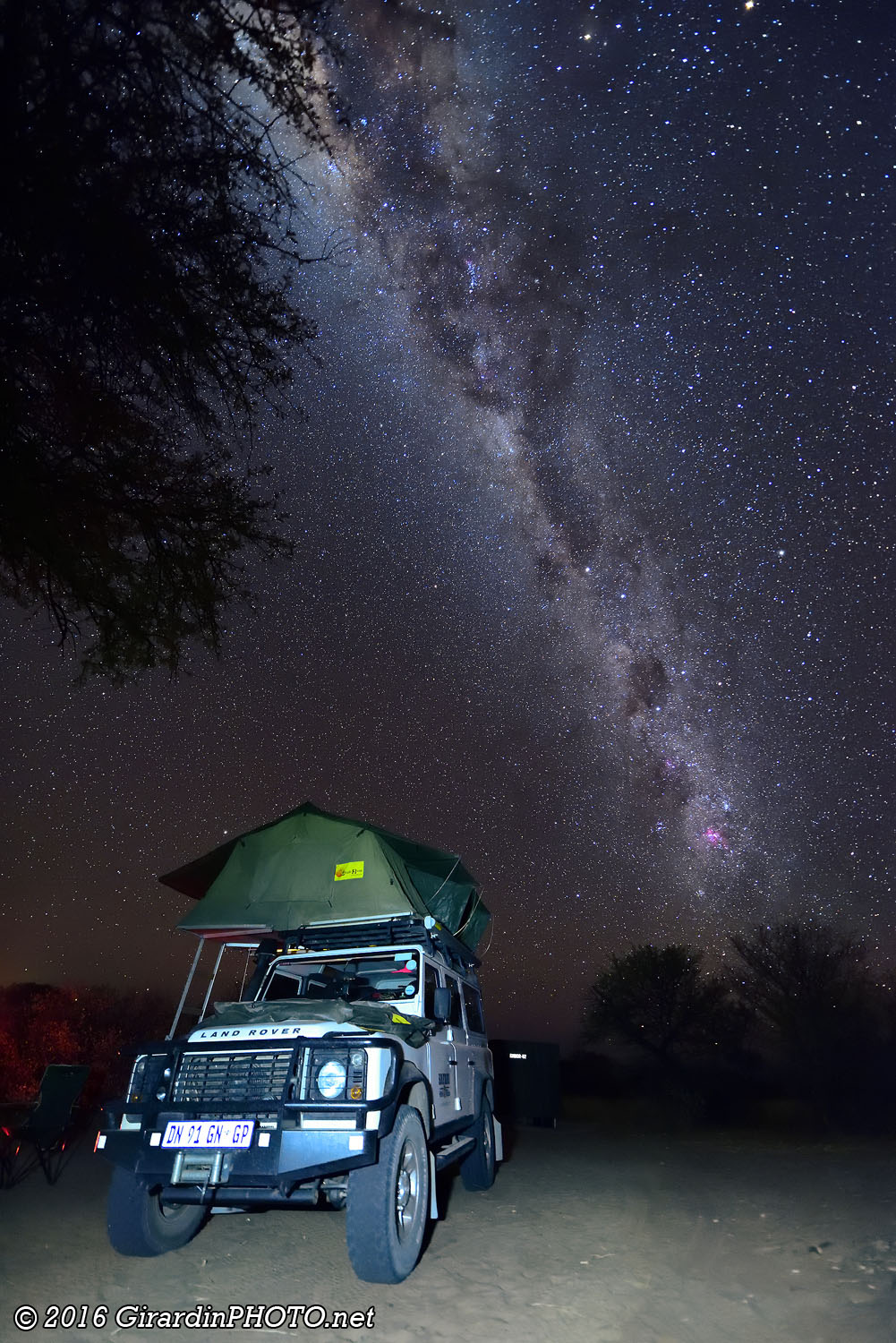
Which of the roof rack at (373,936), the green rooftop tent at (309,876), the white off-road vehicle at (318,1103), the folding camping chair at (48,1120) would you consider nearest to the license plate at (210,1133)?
the white off-road vehicle at (318,1103)

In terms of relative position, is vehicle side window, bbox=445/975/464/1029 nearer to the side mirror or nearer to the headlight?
the side mirror

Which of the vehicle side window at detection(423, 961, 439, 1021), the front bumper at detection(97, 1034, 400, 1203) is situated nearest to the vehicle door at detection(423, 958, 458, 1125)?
the vehicle side window at detection(423, 961, 439, 1021)

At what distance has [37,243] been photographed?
21.2 ft

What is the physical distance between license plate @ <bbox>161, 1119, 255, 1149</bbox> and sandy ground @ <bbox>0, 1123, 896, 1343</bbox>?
791 millimetres

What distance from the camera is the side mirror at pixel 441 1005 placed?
663 centimetres

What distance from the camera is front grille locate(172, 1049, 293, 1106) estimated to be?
4941 mm

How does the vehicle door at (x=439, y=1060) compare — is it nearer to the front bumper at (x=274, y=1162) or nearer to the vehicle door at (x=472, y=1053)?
the vehicle door at (x=472, y=1053)

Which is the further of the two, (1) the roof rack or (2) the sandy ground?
(1) the roof rack

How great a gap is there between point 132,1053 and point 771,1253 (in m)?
4.77

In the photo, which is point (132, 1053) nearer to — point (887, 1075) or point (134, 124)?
point (134, 124)

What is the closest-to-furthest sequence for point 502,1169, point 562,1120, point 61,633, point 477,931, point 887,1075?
point 61,633, point 502,1169, point 477,931, point 562,1120, point 887,1075

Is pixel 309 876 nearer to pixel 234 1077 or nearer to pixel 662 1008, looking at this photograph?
pixel 234 1077

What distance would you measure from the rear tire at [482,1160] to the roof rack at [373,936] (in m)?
1.49

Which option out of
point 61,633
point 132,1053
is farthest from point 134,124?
point 132,1053
